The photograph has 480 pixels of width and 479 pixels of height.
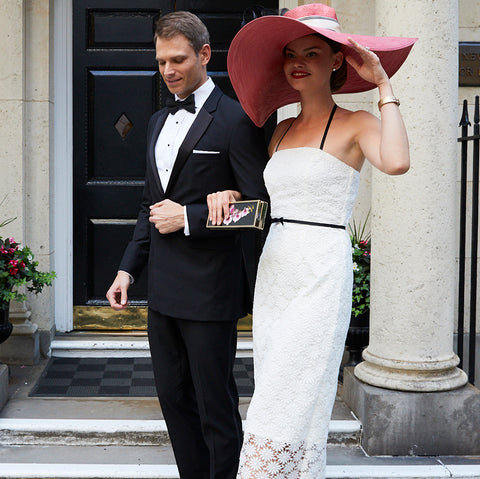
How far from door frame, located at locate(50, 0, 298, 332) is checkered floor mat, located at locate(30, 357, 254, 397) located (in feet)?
1.70

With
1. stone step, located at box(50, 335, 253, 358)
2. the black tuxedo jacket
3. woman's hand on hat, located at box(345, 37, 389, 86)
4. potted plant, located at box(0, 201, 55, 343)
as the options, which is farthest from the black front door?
woman's hand on hat, located at box(345, 37, 389, 86)

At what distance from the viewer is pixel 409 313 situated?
3951 mm

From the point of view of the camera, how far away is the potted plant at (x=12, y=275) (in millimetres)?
4559

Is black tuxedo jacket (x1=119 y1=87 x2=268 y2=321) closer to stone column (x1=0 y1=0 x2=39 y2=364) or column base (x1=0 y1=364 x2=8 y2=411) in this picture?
column base (x1=0 y1=364 x2=8 y2=411)

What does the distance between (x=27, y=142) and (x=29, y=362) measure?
4.95ft

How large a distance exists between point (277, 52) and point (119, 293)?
42.9 inches

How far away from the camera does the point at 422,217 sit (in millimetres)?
3904

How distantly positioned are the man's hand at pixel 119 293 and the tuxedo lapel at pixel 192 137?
400 mm

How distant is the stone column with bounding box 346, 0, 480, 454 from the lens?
3.89 metres

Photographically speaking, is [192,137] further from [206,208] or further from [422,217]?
[422,217]

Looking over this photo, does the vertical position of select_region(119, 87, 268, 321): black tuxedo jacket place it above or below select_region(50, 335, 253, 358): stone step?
above

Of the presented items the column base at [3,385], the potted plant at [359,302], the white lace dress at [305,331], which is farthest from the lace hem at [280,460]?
the potted plant at [359,302]

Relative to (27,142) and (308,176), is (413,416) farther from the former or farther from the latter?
(27,142)

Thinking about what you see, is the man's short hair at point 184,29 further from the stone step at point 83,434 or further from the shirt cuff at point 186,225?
the stone step at point 83,434
